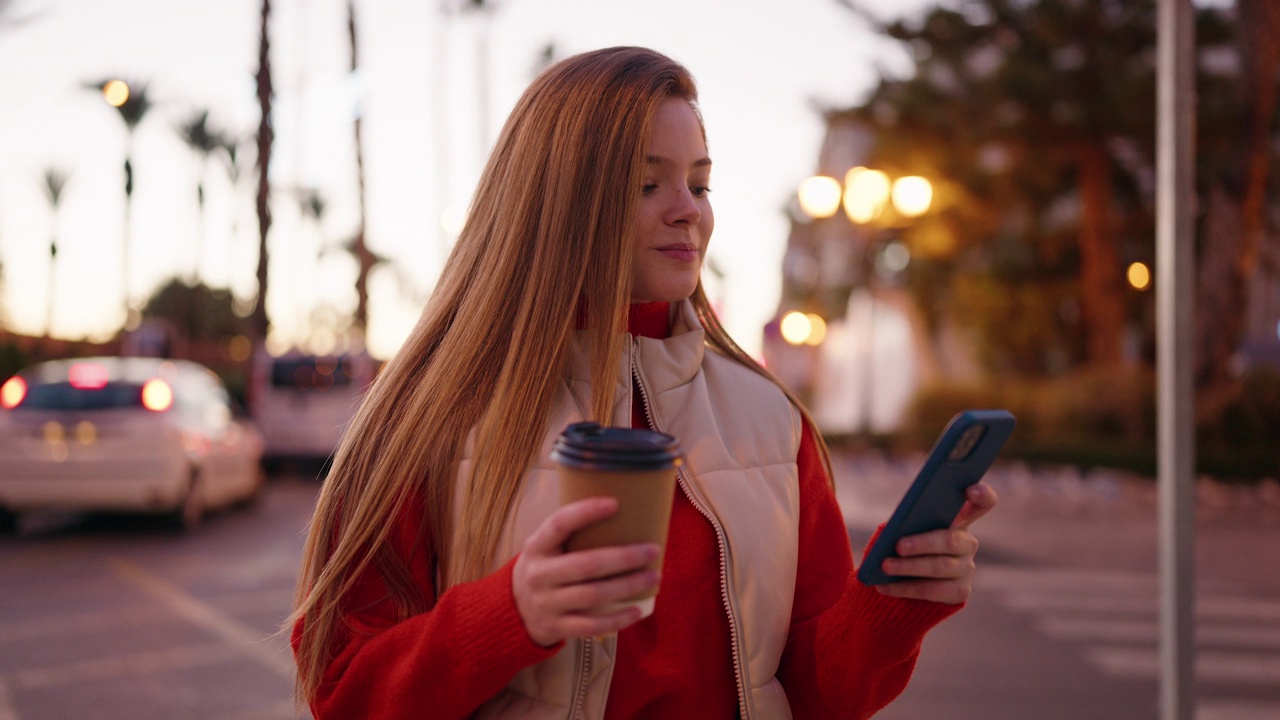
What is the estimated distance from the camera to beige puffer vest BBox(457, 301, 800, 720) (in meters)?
1.64

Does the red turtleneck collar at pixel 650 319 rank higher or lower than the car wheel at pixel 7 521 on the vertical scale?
higher

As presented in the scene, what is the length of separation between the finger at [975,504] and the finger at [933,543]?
0.10ft

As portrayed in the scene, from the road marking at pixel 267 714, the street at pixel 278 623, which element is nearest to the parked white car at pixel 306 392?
the street at pixel 278 623

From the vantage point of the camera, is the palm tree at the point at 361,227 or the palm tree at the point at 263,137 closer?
the palm tree at the point at 263,137

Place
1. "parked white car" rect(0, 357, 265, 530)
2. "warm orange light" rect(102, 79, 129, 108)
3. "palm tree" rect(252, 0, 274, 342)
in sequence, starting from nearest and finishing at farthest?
1. "parked white car" rect(0, 357, 265, 530)
2. "warm orange light" rect(102, 79, 129, 108)
3. "palm tree" rect(252, 0, 274, 342)

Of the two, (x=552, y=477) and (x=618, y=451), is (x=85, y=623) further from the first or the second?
(x=618, y=451)

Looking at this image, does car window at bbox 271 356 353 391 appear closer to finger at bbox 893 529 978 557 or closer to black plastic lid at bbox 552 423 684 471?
finger at bbox 893 529 978 557

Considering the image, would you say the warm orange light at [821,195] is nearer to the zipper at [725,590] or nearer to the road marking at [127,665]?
the road marking at [127,665]

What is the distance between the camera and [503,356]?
5.79 feet

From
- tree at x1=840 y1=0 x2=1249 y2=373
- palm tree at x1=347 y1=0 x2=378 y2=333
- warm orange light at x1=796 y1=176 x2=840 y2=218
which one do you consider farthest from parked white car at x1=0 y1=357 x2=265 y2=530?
palm tree at x1=347 y1=0 x2=378 y2=333

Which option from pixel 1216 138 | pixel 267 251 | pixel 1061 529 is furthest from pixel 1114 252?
pixel 267 251

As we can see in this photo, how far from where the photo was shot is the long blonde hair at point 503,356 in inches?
65.8

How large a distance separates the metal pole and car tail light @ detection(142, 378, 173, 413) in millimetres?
8764

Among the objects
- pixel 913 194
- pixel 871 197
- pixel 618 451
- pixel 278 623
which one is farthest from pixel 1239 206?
pixel 618 451
